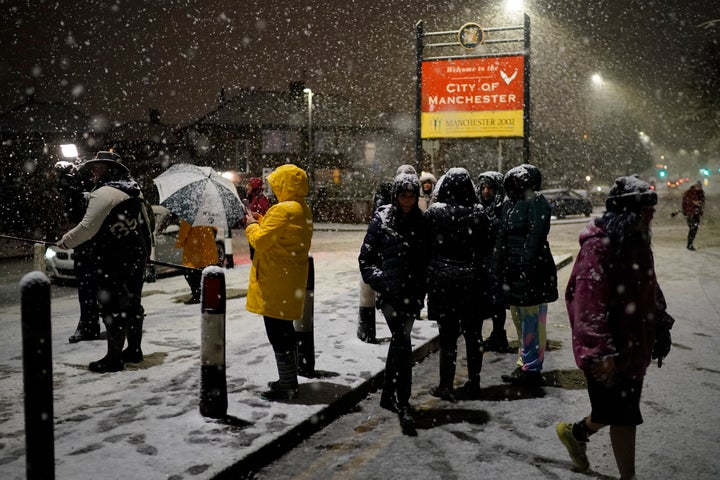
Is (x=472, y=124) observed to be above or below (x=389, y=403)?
above

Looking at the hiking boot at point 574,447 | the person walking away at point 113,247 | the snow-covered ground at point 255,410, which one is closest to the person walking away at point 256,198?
the snow-covered ground at point 255,410

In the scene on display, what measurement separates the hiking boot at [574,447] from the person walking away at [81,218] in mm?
4492

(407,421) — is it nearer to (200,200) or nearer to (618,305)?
(618,305)

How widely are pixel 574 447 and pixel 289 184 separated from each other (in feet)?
8.38

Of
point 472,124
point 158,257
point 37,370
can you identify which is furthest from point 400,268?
point 472,124

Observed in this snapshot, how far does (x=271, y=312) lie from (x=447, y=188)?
5.32 feet

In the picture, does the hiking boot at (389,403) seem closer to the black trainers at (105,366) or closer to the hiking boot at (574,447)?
the hiking boot at (574,447)

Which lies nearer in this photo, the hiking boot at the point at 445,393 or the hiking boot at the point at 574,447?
the hiking boot at the point at 574,447

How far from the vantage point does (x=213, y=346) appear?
4.28 meters

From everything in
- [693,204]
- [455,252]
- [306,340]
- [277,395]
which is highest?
[693,204]

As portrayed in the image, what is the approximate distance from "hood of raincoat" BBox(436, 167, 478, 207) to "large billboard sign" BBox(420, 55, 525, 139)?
1259cm

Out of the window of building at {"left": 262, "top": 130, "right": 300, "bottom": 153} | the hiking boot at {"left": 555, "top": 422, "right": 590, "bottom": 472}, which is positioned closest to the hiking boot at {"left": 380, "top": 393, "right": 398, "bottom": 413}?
the hiking boot at {"left": 555, "top": 422, "right": 590, "bottom": 472}

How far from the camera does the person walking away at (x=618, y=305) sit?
3217 millimetres

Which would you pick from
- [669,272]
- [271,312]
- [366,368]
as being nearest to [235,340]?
[366,368]
